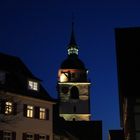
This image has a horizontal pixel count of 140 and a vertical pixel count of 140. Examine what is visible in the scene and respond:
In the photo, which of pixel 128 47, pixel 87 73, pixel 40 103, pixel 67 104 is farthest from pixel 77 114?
pixel 128 47

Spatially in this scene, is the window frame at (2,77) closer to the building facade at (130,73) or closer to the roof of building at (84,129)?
the roof of building at (84,129)

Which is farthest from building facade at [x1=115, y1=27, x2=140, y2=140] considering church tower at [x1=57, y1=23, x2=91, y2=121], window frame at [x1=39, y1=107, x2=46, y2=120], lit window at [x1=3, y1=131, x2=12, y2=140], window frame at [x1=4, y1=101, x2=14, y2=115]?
church tower at [x1=57, y1=23, x2=91, y2=121]

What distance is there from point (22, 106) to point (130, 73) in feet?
60.4

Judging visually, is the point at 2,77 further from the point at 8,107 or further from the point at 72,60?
the point at 72,60

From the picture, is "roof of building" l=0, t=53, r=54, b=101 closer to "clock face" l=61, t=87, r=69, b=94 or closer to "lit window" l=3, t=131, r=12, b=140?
"lit window" l=3, t=131, r=12, b=140

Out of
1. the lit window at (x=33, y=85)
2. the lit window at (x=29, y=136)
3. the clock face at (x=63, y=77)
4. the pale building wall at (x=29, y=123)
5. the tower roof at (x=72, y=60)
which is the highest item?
the tower roof at (x=72, y=60)

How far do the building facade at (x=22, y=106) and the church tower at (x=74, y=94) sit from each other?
56205 millimetres

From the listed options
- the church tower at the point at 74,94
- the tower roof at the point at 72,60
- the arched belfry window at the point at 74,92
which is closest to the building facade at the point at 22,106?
the church tower at the point at 74,94

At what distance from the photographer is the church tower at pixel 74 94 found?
373 feet

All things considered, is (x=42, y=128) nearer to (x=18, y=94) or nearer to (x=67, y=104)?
(x=18, y=94)

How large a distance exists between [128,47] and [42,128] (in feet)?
63.9

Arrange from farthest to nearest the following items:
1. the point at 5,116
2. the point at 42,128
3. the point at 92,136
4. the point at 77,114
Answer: the point at 77,114 → the point at 92,136 → the point at 42,128 → the point at 5,116

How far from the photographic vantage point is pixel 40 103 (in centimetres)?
5484

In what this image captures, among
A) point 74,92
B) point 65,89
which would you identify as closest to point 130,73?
point 74,92
